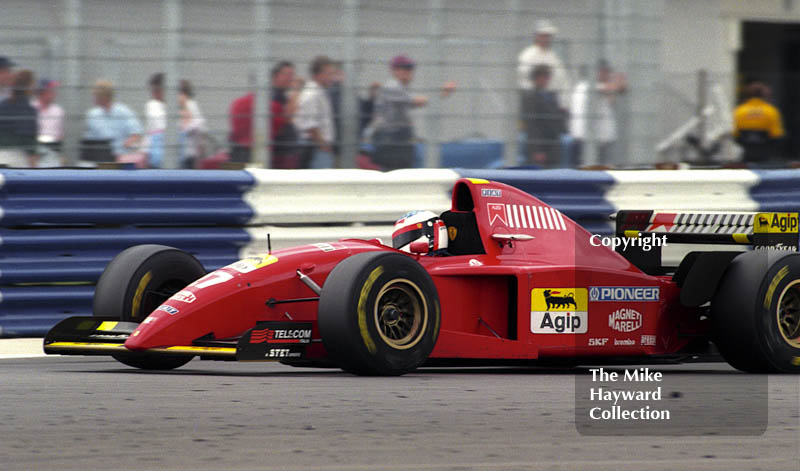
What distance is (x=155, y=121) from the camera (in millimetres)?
8766

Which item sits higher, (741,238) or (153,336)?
(741,238)

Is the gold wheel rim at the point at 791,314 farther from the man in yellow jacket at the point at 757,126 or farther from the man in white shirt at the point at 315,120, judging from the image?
the man in yellow jacket at the point at 757,126

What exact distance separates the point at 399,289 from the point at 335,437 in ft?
5.63

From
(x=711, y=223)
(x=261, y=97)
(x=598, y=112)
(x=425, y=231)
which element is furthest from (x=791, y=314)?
(x=261, y=97)

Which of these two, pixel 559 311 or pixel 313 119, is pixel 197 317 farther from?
pixel 313 119

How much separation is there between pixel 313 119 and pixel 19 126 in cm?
193

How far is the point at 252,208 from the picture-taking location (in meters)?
8.65

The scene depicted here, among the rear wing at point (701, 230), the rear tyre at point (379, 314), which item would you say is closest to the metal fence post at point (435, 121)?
the rear wing at point (701, 230)

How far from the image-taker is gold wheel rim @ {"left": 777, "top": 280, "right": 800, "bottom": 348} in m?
7.01

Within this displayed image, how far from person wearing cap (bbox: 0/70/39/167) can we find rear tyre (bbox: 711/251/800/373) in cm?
432

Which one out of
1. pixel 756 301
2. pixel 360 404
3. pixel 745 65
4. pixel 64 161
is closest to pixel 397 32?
pixel 64 161

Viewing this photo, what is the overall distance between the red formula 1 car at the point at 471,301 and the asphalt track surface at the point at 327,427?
0.19 meters

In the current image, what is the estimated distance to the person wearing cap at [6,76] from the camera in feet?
27.9

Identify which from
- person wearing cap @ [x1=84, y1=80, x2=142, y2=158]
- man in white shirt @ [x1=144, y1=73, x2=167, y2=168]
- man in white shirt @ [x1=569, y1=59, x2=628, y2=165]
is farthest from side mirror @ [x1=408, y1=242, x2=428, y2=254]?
man in white shirt @ [x1=569, y1=59, x2=628, y2=165]
